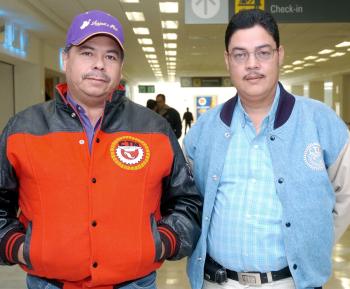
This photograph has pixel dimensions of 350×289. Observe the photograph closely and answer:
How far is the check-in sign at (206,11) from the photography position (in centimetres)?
552

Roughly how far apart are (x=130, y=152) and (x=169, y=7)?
7094 millimetres

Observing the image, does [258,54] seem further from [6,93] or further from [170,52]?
[170,52]

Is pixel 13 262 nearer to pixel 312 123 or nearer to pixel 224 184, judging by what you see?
pixel 224 184

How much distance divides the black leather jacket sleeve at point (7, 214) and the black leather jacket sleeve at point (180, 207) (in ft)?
1.75

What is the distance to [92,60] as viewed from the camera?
5.40 ft

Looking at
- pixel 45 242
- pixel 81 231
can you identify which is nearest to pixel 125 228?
pixel 81 231

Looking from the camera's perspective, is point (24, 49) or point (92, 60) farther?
point (24, 49)

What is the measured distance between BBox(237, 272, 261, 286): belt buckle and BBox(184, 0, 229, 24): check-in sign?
4.29 metres

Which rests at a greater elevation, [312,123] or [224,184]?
[312,123]

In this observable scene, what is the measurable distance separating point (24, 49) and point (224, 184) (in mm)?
8994

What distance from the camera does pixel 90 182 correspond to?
60.0 inches

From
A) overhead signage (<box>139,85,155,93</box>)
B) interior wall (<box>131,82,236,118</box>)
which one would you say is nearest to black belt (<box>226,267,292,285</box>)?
overhead signage (<box>139,85,155,93</box>)

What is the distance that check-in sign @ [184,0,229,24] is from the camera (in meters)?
5.52

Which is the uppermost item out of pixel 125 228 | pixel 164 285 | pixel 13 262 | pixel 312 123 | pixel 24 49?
pixel 24 49
